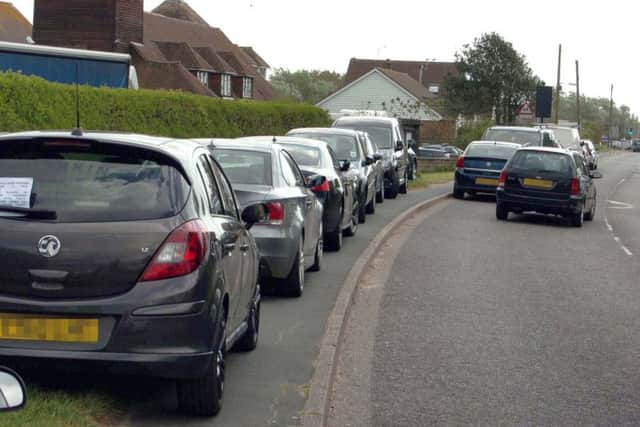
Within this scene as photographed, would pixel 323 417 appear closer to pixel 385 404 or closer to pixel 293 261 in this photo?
pixel 385 404

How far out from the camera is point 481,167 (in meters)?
29.5

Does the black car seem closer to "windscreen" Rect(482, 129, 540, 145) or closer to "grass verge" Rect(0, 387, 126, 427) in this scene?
"windscreen" Rect(482, 129, 540, 145)

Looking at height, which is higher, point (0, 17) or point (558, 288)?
point (0, 17)

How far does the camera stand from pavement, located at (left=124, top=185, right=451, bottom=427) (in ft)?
21.1

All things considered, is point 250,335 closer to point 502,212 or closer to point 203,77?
point 502,212

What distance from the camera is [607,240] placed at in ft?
67.5

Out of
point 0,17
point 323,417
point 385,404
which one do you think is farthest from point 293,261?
point 0,17

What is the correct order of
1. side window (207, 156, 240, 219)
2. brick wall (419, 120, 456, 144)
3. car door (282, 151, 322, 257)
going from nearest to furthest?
side window (207, 156, 240, 219) → car door (282, 151, 322, 257) → brick wall (419, 120, 456, 144)

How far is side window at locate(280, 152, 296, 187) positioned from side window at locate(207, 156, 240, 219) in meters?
3.68

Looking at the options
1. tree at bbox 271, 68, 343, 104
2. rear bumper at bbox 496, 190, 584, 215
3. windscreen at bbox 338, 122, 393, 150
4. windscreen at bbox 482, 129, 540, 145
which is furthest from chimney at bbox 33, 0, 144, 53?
tree at bbox 271, 68, 343, 104

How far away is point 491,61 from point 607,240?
60.1 meters

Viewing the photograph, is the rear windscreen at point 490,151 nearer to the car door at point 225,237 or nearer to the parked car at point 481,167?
the parked car at point 481,167

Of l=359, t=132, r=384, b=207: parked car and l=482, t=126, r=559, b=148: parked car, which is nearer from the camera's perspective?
l=359, t=132, r=384, b=207: parked car

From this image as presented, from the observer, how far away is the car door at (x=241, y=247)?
24.1 feet
